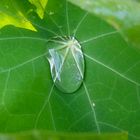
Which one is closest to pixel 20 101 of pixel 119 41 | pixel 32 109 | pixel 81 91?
pixel 32 109

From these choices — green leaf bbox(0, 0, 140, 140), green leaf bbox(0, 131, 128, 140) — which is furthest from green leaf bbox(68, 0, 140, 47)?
green leaf bbox(0, 0, 140, 140)

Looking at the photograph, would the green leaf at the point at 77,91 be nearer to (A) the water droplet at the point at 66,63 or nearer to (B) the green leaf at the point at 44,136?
(A) the water droplet at the point at 66,63

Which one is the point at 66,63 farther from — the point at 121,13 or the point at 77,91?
the point at 121,13

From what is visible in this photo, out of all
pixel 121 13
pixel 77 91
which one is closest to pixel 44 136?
pixel 121 13

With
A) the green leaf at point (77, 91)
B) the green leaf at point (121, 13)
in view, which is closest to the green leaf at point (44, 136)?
the green leaf at point (121, 13)

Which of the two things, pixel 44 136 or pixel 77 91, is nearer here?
pixel 44 136

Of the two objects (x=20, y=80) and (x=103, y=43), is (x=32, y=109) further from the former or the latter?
(x=103, y=43)

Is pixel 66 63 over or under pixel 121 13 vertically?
under
